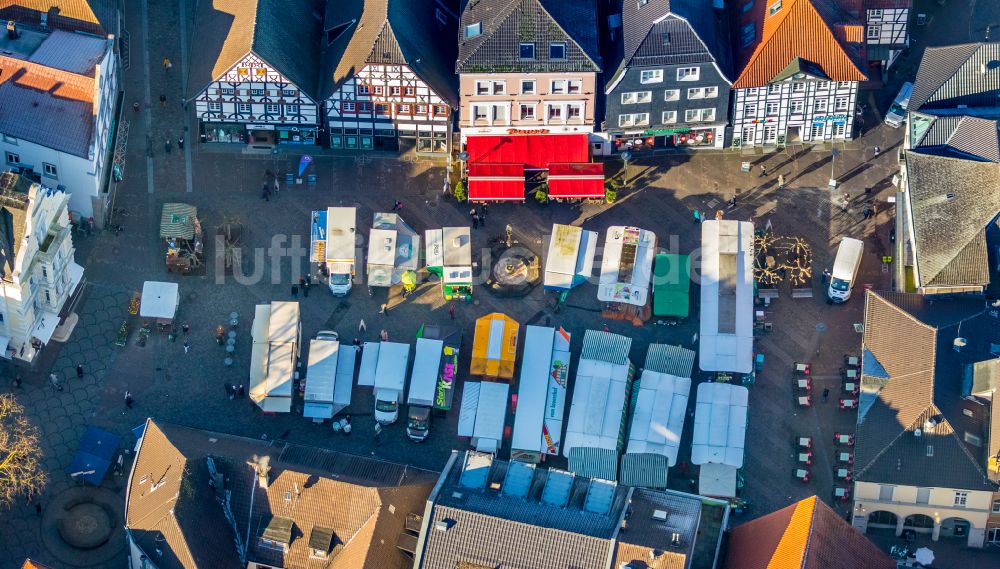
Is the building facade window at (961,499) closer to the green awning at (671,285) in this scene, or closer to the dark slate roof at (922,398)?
the dark slate roof at (922,398)

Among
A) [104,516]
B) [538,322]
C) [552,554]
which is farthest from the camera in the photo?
[538,322]

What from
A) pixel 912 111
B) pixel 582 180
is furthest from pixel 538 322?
pixel 912 111

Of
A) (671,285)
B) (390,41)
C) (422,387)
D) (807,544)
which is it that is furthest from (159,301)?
(807,544)

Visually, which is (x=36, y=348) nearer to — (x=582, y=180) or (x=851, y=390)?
(x=582, y=180)

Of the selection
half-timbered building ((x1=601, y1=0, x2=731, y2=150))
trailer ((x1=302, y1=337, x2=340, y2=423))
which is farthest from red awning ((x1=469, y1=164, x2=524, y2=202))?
trailer ((x1=302, y1=337, x2=340, y2=423))

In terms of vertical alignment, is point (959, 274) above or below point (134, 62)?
below

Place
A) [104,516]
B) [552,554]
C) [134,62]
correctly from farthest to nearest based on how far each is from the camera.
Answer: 1. [134,62]
2. [104,516]
3. [552,554]

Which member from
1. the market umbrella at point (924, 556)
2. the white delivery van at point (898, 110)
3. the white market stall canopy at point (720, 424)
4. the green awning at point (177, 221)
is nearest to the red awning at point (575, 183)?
the white market stall canopy at point (720, 424)

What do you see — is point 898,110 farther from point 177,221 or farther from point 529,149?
point 177,221
